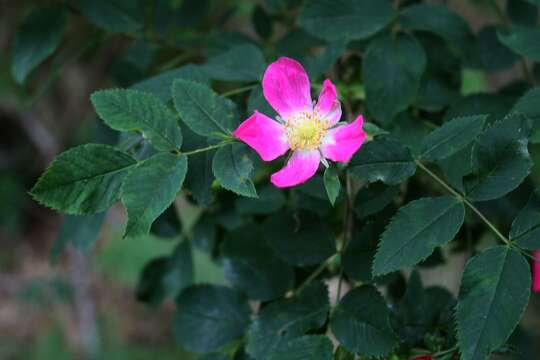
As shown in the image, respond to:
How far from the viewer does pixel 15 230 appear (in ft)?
11.9

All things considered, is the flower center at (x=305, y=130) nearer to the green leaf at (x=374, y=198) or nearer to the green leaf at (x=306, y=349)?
the green leaf at (x=374, y=198)

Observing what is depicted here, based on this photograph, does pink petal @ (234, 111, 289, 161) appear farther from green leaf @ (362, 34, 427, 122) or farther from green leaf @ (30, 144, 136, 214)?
green leaf @ (362, 34, 427, 122)

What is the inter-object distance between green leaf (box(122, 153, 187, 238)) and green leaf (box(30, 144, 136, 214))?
0.03m

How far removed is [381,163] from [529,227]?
0.17 metres

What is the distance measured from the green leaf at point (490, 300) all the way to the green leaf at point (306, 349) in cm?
16

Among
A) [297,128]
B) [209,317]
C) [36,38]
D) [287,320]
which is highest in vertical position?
[297,128]

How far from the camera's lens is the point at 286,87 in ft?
2.55

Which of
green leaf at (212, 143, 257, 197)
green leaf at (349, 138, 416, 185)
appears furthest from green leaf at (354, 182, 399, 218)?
green leaf at (212, 143, 257, 197)

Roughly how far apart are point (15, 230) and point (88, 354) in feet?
3.24

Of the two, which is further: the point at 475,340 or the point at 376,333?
the point at 376,333

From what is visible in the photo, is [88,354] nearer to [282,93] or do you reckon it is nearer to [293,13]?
[293,13]

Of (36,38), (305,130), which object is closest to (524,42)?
(305,130)

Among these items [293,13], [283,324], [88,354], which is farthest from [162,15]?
[88,354]

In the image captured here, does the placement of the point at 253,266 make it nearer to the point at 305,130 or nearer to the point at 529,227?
the point at 305,130
